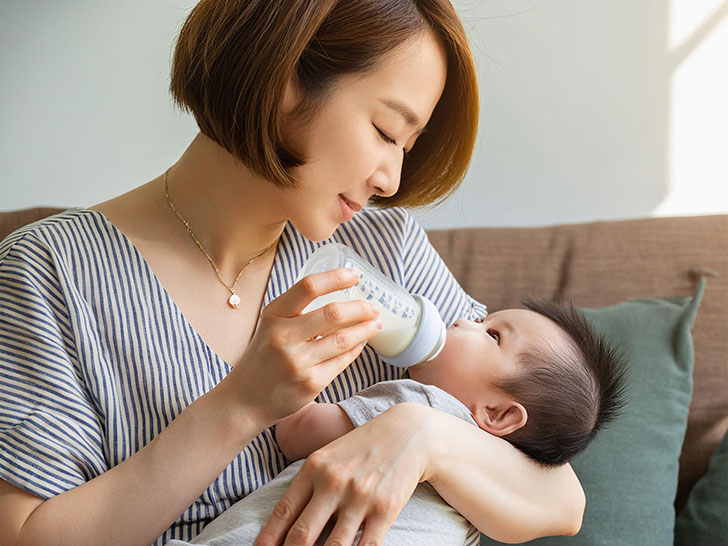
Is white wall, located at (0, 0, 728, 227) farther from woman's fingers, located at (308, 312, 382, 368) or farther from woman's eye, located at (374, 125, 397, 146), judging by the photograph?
woman's fingers, located at (308, 312, 382, 368)

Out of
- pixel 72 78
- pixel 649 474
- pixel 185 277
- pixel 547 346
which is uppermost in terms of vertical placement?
pixel 72 78

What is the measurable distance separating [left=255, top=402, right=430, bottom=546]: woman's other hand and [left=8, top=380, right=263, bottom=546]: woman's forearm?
11 centimetres

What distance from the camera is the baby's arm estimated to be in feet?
3.55

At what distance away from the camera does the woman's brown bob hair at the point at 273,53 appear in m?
1.06

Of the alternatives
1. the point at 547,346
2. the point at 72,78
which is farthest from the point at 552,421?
the point at 72,78

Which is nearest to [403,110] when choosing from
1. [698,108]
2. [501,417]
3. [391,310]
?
[391,310]

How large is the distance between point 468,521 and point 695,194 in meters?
1.61

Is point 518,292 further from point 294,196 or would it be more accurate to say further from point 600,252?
point 294,196

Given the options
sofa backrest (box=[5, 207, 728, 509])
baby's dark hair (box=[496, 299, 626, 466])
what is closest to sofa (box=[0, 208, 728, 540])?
sofa backrest (box=[5, 207, 728, 509])

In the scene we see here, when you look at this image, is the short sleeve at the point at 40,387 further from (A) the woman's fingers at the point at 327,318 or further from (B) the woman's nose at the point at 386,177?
(B) the woman's nose at the point at 386,177

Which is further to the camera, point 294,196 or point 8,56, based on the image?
point 8,56

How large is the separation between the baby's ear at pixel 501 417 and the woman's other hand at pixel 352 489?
0.19 metres

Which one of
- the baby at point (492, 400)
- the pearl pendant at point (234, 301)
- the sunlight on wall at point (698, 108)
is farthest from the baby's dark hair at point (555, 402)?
the sunlight on wall at point (698, 108)

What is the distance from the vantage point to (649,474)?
1.48 m
